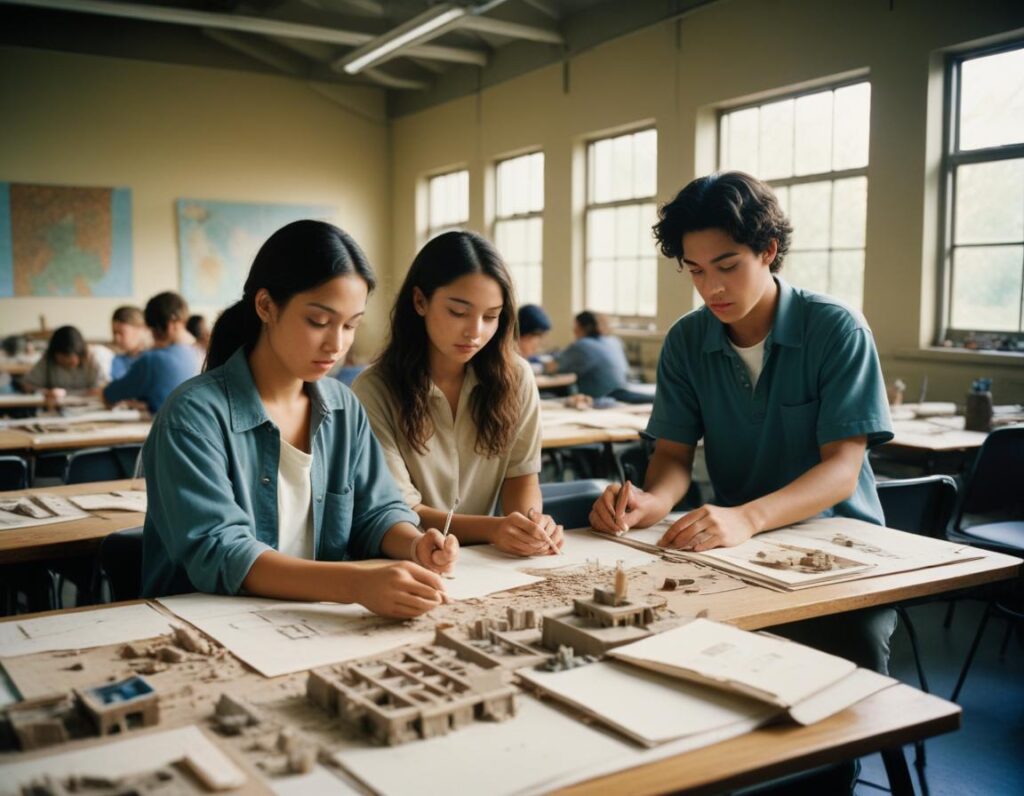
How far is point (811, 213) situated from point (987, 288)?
1.43 m

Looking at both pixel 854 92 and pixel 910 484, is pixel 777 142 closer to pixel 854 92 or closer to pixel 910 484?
pixel 854 92

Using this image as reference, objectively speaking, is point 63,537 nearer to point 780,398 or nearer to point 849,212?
point 780,398

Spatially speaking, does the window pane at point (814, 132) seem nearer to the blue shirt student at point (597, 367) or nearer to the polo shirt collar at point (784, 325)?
the blue shirt student at point (597, 367)

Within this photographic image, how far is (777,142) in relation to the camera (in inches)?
268

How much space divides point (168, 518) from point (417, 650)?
0.55 metres

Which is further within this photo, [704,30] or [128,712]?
[704,30]

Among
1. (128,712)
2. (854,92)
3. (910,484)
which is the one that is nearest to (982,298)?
(854,92)

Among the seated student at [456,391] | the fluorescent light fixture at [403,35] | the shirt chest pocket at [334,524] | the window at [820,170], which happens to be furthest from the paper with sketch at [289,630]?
the fluorescent light fixture at [403,35]

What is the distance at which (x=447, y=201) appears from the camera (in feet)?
35.5

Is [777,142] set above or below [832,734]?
above

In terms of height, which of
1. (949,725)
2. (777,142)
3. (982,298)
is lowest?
(949,725)

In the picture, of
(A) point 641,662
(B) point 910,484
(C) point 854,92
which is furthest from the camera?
(C) point 854,92

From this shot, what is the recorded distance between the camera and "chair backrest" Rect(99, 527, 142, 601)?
1.91 meters

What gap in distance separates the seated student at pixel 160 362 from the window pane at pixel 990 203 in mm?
4425
